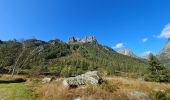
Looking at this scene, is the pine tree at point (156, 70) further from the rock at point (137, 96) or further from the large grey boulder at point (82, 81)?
the rock at point (137, 96)

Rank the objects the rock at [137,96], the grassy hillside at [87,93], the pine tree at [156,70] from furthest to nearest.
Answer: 1. the pine tree at [156,70]
2. the rock at [137,96]
3. the grassy hillside at [87,93]

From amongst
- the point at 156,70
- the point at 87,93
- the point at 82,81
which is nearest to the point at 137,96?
the point at 87,93

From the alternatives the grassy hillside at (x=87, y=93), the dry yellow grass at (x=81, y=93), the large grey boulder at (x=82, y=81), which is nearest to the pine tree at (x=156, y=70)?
the grassy hillside at (x=87, y=93)

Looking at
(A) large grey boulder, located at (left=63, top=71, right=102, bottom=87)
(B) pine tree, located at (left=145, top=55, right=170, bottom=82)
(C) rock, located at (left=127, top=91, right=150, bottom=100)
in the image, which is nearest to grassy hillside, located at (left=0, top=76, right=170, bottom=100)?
(C) rock, located at (left=127, top=91, right=150, bottom=100)

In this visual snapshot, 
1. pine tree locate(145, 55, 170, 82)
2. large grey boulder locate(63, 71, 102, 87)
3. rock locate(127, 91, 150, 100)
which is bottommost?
rock locate(127, 91, 150, 100)

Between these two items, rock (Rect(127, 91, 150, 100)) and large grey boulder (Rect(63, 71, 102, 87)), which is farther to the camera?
large grey boulder (Rect(63, 71, 102, 87))

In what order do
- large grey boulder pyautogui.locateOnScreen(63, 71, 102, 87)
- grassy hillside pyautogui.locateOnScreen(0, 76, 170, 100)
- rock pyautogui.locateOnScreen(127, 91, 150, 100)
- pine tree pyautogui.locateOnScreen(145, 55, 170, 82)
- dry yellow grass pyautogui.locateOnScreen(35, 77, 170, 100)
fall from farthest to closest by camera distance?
pine tree pyautogui.locateOnScreen(145, 55, 170, 82)
large grey boulder pyautogui.locateOnScreen(63, 71, 102, 87)
rock pyautogui.locateOnScreen(127, 91, 150, 100)
grassy hillside pyautogui.locateOnScreen(0, 76, 170, 100)
dry yellow grass pyautogui.locateOnScreen(35, 77, 170, 100)

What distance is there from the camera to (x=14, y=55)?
238 ft

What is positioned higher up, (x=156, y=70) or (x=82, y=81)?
(x=156, y=70)

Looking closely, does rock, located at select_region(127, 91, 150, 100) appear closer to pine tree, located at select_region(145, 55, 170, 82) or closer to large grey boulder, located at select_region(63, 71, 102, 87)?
large grey boulder, located at select_region(63, 71, 102, 87)

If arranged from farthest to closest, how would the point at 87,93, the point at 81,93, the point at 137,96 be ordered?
1. the point at 137,96
2. the point at 81,93
3. the point at 87,93

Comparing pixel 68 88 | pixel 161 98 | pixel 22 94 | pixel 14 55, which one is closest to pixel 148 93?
pixel 161 98

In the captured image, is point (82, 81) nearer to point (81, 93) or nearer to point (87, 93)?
point (81, 93)

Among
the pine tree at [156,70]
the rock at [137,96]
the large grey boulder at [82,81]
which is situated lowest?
the rock at [137,96]
